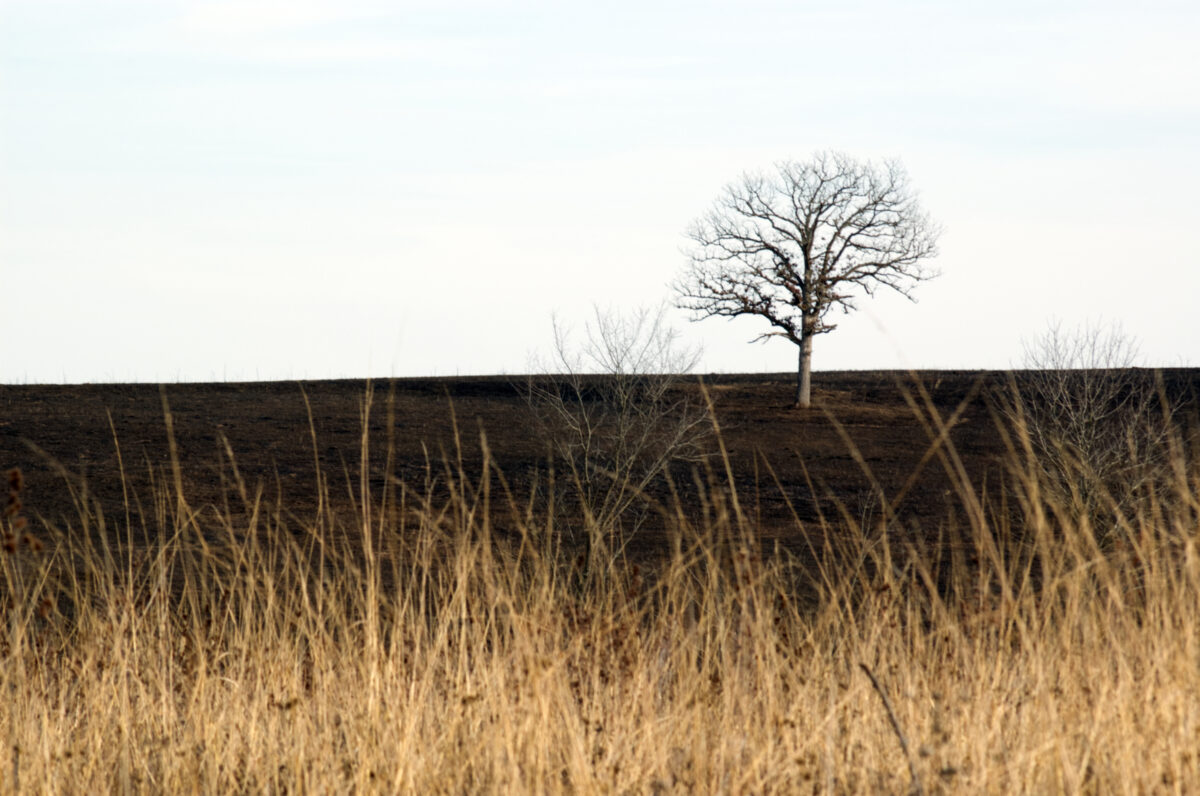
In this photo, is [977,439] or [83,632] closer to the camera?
[83,632]

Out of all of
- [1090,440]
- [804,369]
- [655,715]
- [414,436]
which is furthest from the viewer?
[804,369]

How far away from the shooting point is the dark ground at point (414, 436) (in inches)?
984

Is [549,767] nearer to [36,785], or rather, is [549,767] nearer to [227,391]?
[36,785]

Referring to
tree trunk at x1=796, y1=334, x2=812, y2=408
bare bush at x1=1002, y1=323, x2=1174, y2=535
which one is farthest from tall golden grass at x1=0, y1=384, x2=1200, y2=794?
tree trunk at x1=796, y1=334, x2=812, y2=408

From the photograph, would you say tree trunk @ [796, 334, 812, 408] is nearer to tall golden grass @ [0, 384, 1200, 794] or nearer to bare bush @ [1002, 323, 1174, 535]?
bare bush @ [1002, 323, 1174, 535]

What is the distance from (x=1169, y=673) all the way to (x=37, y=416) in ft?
115

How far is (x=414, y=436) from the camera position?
1230 inches

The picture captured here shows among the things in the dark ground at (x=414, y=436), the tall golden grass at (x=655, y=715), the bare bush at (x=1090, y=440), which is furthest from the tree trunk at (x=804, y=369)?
the tall golden grass at (x=655, y=715)

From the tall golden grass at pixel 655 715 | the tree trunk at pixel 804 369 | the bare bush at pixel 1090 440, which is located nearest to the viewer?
the tall golden grass at pixel 655 715

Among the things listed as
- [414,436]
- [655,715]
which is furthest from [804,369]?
[655,715]

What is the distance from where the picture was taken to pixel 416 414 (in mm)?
35031

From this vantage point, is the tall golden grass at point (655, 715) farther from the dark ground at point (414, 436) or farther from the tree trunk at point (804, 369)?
the tree trunk at point (804, 369)

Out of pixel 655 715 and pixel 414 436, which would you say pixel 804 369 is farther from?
pixel 655 715

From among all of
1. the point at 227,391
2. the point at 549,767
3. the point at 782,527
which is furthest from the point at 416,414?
the point at 549,767
